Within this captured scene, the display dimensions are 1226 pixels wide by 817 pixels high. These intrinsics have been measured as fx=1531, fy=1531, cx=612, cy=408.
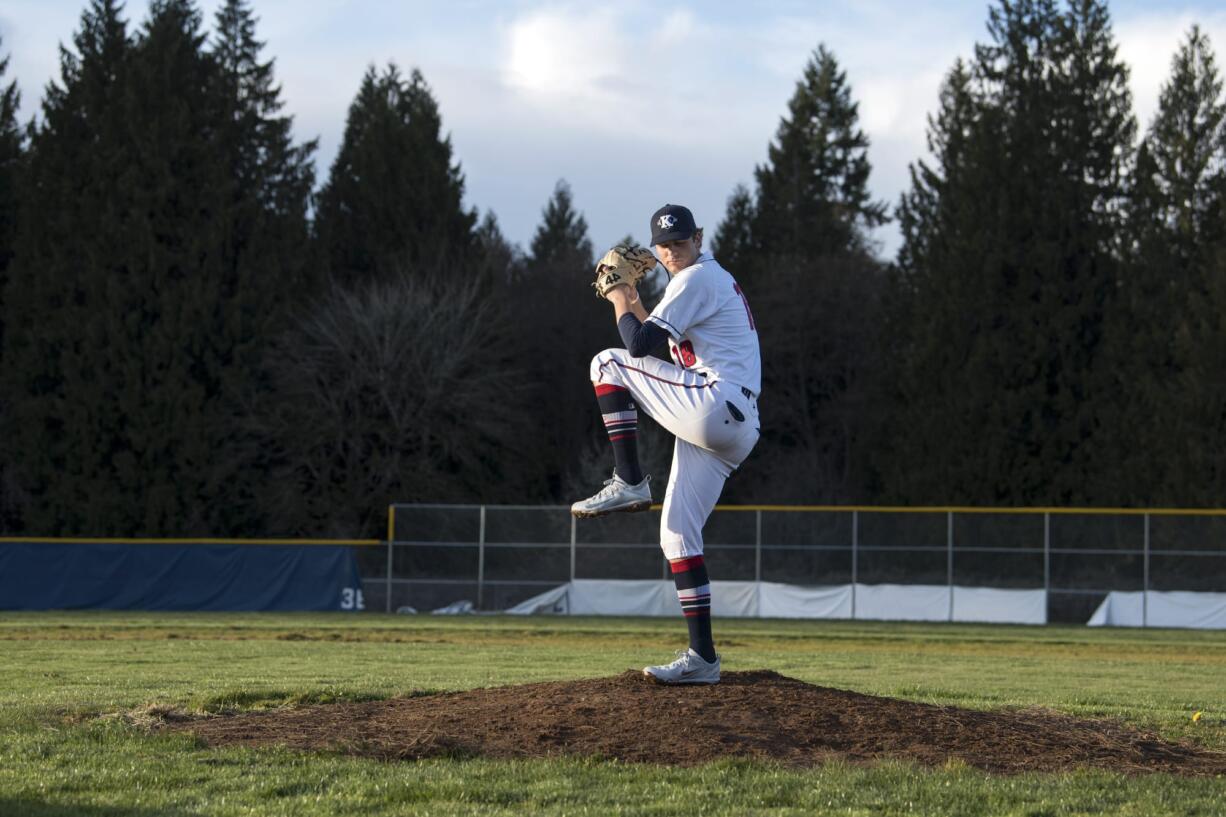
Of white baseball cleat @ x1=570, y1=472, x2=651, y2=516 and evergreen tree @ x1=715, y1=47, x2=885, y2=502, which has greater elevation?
evergreen tree @ x1=715, y1=47, x2=885, y2=502

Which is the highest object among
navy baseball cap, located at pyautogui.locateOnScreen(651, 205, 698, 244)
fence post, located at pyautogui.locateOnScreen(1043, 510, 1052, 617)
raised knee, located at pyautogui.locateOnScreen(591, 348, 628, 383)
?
navy baseball cap, located at pyautogui.locateOnScreen(651, 205, 698, 244)

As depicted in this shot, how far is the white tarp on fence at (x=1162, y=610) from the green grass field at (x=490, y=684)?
178 inches

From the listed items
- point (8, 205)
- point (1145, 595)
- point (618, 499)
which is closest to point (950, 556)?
point (1145, 595)

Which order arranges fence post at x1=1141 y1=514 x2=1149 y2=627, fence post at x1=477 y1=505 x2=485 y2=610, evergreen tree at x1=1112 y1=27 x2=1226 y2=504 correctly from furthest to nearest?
evergreen tree at x1=1112 y1=27 x2=1226 y2=504
fence post at x1=477 y1=505 x2=485 y2=610
fence post at x1=1141 y1=514 x2=1149 y2=627

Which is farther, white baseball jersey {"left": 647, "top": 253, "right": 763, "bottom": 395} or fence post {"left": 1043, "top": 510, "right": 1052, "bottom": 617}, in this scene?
fence post {"left": 1043, "top": 510, "right": 1052, "bottom": 617}

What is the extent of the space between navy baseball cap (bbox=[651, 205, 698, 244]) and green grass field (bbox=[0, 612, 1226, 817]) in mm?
2898

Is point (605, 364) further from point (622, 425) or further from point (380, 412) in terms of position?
point (380, 412)

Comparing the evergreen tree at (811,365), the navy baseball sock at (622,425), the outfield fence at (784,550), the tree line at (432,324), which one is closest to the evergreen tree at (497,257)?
the tree line at (432,324)

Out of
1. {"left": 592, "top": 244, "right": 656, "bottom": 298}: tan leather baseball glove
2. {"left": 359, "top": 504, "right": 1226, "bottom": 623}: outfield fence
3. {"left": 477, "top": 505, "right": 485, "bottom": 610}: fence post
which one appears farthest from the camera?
{"left": 477, "top": 505, "right": 485, "bottom": 610}: fence post

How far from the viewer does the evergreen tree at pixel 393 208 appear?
51.4 meters

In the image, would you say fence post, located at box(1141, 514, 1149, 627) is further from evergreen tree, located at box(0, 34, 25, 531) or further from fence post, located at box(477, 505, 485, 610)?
evergreen tree, located at box(0, 34, 25, 531)

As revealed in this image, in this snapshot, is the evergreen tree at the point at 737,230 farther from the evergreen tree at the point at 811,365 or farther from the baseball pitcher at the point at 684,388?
the baseball pitcher at the point at 684,388

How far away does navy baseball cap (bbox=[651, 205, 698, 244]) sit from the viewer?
8258mm

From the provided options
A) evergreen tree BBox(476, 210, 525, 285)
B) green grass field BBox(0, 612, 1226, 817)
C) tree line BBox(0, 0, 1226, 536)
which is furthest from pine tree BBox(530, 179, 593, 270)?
green grass field BBox(0, 612, 1226, 817)
